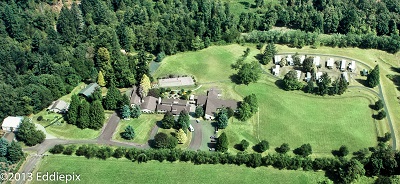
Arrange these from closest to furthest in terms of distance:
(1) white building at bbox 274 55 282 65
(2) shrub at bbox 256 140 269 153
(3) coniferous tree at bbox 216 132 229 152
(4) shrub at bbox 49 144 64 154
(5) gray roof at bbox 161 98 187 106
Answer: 1. (4) shrub at bbox 49 144 64 154
2. (3) coniferous tree at bbox 216 132 229 152
3. (2) shrub at bbox 256 140 269 153
4. (5) gray roof at bbox 161 98 187 106
5. (1) white building at bbox 274 55 282 65

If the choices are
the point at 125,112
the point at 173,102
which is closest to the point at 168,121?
the point at 173,102

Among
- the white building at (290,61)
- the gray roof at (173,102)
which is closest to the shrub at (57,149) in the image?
the gray roof at (173,102)

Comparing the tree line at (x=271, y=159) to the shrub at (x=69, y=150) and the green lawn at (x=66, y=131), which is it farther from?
the green lawn at (x=66, y=131)

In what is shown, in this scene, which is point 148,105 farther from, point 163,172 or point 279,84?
point 279,84

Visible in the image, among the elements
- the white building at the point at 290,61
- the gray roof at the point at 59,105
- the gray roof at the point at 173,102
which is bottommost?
the gray roof at the point at 173,102

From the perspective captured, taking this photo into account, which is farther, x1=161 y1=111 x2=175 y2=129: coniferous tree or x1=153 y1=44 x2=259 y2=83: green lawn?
x1=153 y1=44 x2=259 y2=83: green lawn

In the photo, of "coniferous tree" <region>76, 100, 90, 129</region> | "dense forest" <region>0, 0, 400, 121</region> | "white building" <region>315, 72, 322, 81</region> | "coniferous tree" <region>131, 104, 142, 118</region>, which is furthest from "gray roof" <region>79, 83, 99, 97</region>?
"white building" <region>315, 72, 322, 81</region>

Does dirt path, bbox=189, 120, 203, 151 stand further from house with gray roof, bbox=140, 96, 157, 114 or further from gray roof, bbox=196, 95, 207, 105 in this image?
house with gray roof, bbox=140, 96, 157, 114
